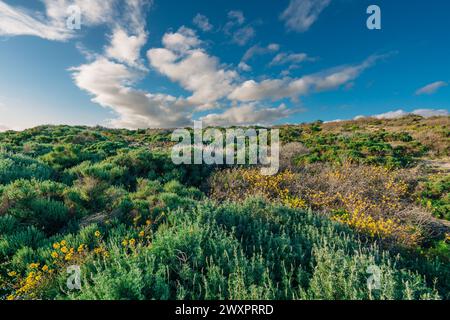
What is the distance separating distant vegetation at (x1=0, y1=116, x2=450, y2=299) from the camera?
3307 mm

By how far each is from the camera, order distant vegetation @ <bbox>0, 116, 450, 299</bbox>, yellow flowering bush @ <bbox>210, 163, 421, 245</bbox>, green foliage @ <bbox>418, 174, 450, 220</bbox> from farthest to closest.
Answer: green foliage @ <bbox>418, 174, 450, 220</bbox> < yellow flowering bush @ <bbox>210, 163, 421, 245</bbox> < distant vegetation @ <bbox>0, 116, 450, 299</bbox>

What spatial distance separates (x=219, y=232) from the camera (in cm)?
458

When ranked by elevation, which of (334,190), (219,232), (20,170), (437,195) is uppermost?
(20,170)

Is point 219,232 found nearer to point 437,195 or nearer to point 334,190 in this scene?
point 334,190

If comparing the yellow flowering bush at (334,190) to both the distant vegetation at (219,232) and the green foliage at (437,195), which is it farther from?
the green foliage at (437,195)

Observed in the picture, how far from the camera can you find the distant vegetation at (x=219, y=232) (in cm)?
331

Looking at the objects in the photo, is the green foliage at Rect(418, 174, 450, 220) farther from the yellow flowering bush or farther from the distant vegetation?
the yellow flowering bush

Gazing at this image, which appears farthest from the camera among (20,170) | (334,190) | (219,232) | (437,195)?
(437,195)

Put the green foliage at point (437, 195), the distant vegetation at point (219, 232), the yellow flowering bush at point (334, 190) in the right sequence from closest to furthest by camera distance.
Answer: the distant vegetation at point (219, 232), the yellow flowering bush at point (334, 190), the green foliage at point (437, 195)

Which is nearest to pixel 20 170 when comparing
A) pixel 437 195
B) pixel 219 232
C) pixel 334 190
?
pixel 219 232

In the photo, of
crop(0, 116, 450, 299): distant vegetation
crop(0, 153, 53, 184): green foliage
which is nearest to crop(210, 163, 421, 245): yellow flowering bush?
crop(0, 116, 450, 299): distant vegetation

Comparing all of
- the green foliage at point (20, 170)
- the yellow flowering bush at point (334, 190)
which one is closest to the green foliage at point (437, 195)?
the yellow flowering bush at point (334, 190)
